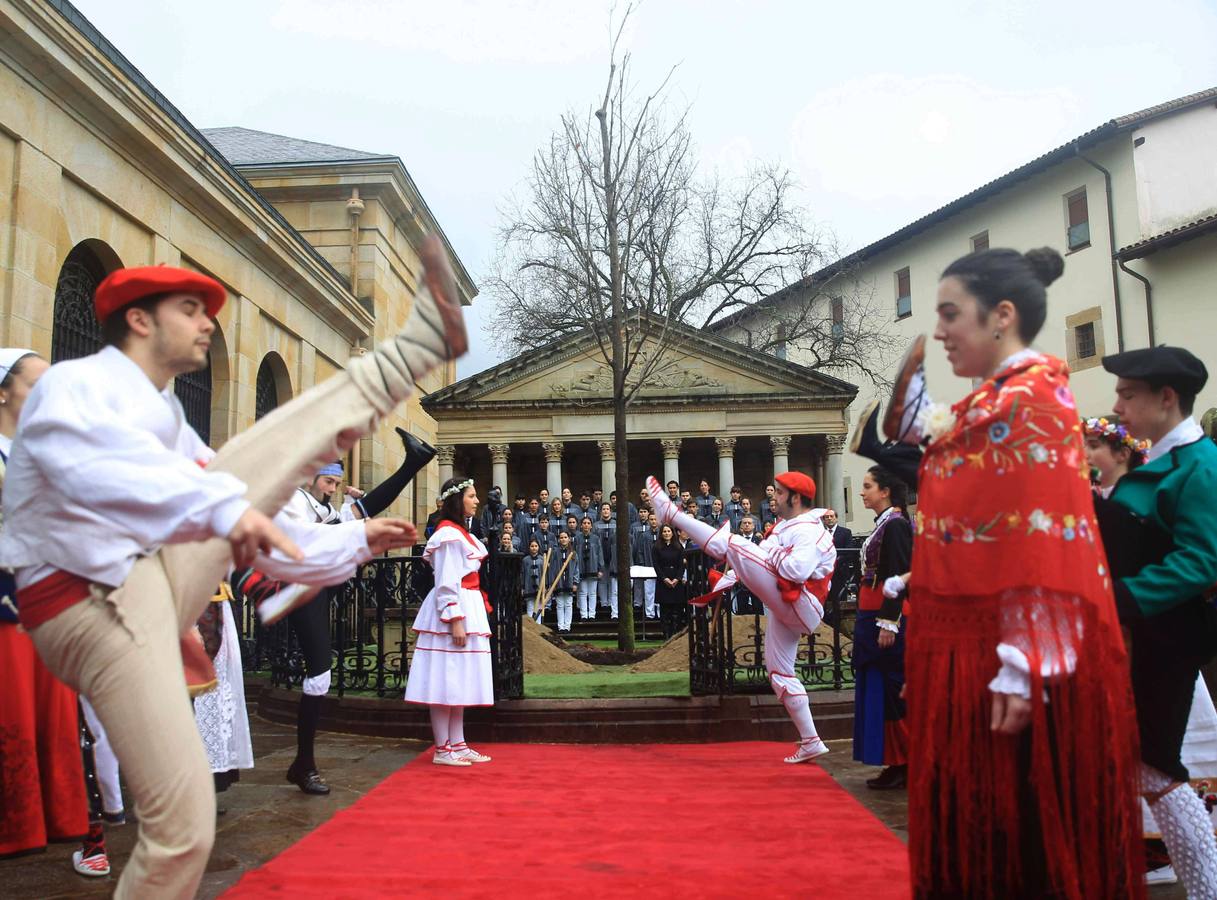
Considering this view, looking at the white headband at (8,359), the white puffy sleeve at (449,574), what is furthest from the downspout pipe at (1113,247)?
the white headband at (8,359)

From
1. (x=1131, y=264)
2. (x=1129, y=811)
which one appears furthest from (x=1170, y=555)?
(x=1131, y=264)

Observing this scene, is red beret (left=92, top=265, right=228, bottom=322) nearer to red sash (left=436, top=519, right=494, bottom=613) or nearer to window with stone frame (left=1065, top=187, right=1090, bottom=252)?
red sash (left=436, top=519, right=494, bottom=613)

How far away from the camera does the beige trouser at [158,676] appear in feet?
7.57

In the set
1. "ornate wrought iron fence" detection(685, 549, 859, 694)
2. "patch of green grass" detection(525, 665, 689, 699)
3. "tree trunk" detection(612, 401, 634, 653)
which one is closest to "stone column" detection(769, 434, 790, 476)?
"tree trunk" detection(612, 401, 634, 653)

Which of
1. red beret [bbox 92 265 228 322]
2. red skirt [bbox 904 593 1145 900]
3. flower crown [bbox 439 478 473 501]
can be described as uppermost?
red beret [bbox 92 265 228 322]

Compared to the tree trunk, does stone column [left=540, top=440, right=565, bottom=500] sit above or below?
above

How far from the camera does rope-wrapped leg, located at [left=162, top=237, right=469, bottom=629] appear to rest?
100 inches

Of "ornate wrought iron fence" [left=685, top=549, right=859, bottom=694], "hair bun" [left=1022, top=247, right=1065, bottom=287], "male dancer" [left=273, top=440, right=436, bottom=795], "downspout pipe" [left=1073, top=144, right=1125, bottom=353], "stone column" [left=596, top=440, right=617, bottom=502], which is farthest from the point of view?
"stone column" [left=596, top=440, right=617, bottom=502]

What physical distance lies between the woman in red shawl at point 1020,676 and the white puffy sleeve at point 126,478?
1.84 metres

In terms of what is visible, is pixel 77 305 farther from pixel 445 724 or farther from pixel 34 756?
pixel 34 756

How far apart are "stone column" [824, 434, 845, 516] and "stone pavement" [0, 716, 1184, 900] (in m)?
30.8

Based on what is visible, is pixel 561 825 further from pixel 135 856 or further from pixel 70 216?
pixel 70 216

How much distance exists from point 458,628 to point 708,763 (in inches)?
82.3

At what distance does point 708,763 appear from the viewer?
7.02 meters
